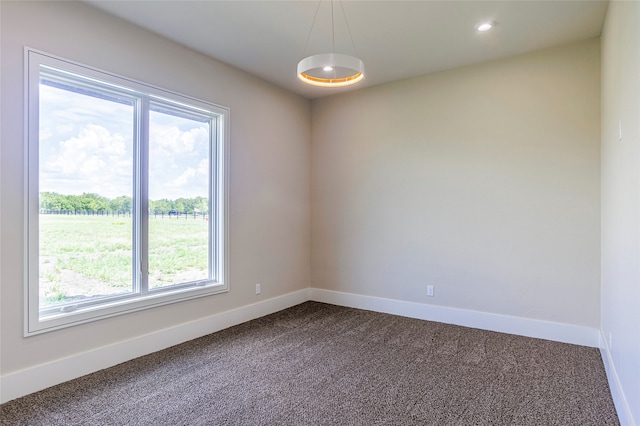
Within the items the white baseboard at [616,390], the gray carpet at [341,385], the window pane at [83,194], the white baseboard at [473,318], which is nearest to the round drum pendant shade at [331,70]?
the window pane at [83,194]

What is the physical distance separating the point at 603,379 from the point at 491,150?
229 centimetres

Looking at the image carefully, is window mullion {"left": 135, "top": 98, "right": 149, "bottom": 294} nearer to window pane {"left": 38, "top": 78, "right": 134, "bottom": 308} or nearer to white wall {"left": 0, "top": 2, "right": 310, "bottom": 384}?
window pane {"left": 38, "top": 78, "right": 134, "bottom": 308}

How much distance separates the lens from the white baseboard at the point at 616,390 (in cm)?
197

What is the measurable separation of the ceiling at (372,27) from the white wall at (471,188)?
15.6 inches

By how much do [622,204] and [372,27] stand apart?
2.34 meters

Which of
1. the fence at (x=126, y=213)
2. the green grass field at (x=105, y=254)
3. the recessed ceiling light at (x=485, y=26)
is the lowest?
the green grass field at (x=105, y=254)

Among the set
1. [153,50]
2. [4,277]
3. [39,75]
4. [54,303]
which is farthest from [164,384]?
[153,50]

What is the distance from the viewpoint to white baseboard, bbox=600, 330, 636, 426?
6.47 ft

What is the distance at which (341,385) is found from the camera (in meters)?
2.61

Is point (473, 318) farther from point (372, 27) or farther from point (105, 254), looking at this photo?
point (105, 254)

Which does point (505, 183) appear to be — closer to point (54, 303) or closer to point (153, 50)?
point (153, 50)

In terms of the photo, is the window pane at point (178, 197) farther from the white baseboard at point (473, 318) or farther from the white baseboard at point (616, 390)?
the white baseboard at point (616, 390)

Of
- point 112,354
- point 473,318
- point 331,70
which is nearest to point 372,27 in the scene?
point 331,70

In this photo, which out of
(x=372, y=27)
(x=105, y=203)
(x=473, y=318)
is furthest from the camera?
(x=473, y=318)
